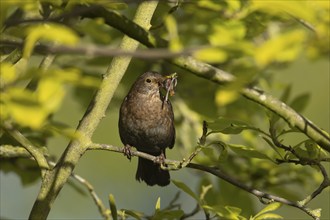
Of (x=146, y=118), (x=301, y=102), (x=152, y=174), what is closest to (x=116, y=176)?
(x=152, y=174)

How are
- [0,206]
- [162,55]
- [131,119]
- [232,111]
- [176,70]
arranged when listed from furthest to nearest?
[0,206]
[131,119]
[176,70]
[232,111]
[162,55]

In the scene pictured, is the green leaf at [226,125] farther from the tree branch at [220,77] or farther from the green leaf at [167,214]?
the green leaf at [167,214]

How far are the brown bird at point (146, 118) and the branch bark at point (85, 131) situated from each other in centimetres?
184

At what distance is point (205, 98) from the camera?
4.96 meters

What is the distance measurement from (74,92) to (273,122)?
2124 mm

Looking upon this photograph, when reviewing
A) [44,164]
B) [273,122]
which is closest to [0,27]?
[44,164]

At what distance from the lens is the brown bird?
5.63 m

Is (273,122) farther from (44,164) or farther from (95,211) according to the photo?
(95,211)

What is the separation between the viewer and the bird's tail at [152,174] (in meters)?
5.96

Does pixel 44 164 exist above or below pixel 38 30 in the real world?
below

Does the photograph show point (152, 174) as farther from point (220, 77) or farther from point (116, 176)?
point (220, 77)

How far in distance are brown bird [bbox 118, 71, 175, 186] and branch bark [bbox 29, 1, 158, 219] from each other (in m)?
1.84

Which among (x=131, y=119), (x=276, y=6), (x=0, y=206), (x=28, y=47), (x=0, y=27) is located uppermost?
(x=276, y=6)

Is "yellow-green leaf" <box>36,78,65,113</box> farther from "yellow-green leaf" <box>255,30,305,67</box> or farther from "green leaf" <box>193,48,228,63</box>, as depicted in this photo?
"yellow-green leaf" <box>255,30,305,67</box>
